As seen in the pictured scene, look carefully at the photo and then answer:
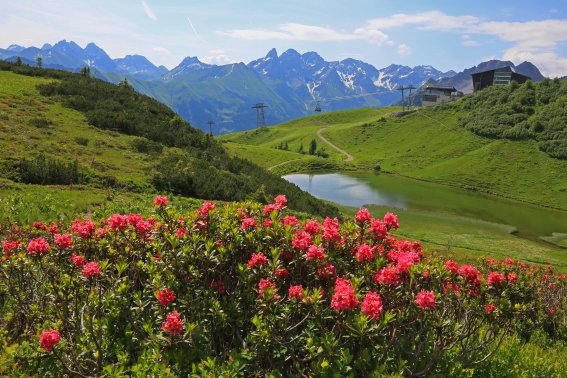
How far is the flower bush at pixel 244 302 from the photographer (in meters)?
6.04

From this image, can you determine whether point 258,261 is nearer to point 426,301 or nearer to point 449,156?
point 426,301

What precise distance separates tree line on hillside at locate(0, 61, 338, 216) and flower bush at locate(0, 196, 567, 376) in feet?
89.0

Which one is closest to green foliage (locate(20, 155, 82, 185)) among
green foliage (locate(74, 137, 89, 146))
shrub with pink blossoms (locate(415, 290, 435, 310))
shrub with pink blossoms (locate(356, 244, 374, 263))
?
green foliage (locate(74, 137, 89, 146))

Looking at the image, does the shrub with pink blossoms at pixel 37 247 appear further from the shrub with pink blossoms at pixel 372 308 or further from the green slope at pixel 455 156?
the green slope at pixel 455 156

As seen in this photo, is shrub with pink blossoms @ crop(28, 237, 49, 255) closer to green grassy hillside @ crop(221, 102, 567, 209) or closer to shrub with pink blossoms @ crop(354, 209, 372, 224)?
shrub with pink blossoms @ crop(354, 209, 372, 224)

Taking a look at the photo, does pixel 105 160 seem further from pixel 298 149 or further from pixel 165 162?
pixel 298 149

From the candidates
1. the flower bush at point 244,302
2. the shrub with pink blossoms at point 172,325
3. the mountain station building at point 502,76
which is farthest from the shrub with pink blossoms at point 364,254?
the mountain station building at point 502,76

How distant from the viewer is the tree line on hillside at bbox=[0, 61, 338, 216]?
3722 centimetres

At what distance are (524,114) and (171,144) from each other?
486 feet

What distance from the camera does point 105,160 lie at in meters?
35.8

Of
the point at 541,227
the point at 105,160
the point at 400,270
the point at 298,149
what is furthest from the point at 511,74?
the point at 400,270

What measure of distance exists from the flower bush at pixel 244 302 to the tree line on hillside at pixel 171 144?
89.0 ft

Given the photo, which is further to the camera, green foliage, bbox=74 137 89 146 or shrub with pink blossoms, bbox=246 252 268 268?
green foliage, bbox=74 137 89 146

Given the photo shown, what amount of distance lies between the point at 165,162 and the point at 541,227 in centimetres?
8007
